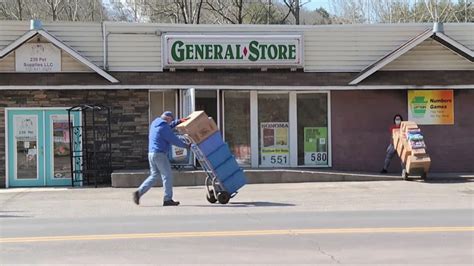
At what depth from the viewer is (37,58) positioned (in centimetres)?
1766

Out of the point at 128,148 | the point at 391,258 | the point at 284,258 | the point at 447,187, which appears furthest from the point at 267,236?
the point at 128,148

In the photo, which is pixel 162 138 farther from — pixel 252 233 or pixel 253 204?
pixel 252 233

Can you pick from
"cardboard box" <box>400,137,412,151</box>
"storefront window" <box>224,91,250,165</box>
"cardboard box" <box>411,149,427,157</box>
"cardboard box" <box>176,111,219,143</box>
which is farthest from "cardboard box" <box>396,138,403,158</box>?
"cardboard box" <box>176,111,219,143</box>

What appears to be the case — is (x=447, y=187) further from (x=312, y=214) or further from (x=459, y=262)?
(x=459, y=262)

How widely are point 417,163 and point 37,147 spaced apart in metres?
10.3

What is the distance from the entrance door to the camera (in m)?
17.8

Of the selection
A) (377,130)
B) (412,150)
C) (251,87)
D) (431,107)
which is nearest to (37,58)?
(251,87)

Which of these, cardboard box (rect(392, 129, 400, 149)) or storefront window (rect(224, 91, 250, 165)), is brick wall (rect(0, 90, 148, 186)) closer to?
storefront window (rect(224, 91, 250, 165))

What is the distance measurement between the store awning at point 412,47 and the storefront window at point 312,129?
1.37 m

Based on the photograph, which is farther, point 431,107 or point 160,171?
point 431,107

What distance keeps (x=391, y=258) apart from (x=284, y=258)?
1.22m

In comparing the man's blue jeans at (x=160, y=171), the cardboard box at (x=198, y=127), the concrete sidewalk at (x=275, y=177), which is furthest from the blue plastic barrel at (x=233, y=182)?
the concrete sidewalk at (x=275, y=177)

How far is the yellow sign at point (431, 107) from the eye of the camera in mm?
18875

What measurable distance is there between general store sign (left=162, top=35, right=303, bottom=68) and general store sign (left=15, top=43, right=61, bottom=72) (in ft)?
9.79
